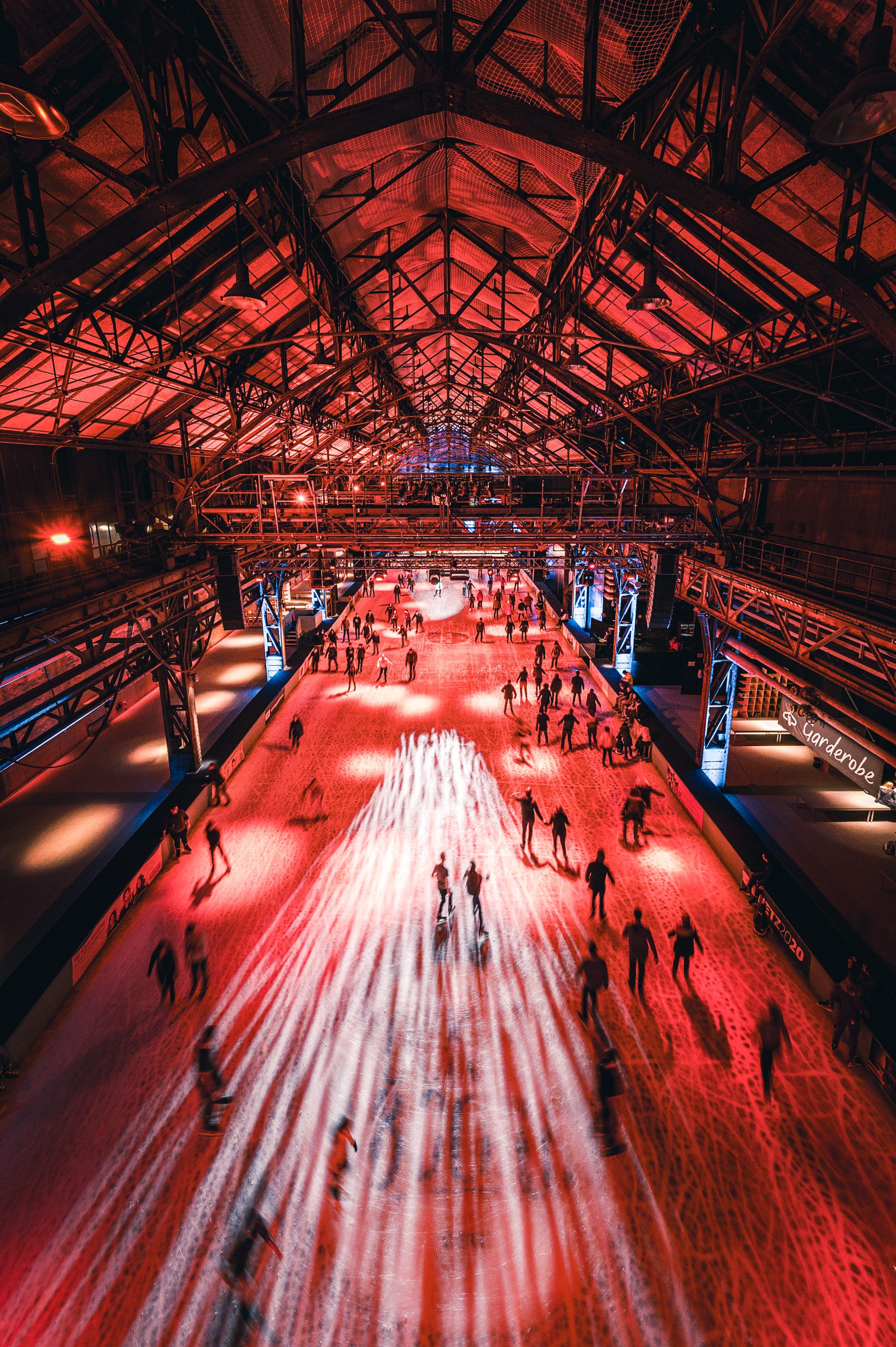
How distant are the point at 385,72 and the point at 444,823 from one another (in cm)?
1034

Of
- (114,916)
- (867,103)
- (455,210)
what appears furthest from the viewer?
(455,210)

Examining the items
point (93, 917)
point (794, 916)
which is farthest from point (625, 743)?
point (93, 917)

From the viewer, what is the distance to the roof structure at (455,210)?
404 centimetres

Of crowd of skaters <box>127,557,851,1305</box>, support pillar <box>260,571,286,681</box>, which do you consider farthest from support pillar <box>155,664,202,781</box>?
support pillar <box>260,571,286,681</box>

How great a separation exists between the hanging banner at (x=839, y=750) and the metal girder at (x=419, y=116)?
231 inches

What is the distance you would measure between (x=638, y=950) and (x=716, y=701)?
637 centimetres

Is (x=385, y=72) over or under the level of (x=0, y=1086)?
over

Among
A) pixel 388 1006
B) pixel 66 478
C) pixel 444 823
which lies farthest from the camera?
pixel 66 478

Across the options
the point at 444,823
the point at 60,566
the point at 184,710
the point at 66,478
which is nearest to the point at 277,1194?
the point at 444,823

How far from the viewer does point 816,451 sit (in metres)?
10.4

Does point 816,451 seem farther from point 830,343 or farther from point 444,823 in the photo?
point 444,823

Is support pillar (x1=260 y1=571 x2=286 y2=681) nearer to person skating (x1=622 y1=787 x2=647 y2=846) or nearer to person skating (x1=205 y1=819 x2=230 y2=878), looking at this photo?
person skating (x1=205 y1=819 x2=230 y2=878)

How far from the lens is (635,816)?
34.2 ft

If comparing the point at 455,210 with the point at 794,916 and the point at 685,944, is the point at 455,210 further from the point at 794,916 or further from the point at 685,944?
the point at 794,916
